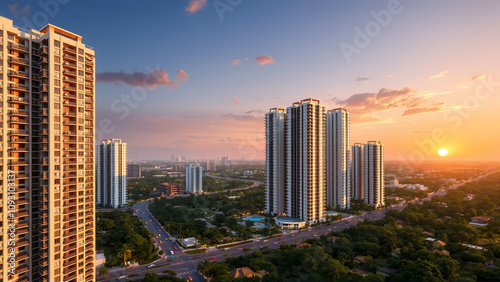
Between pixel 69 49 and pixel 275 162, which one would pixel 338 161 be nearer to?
pixel 275 162

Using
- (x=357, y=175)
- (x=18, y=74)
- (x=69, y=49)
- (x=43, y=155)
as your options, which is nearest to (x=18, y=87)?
(x=18, y=74)

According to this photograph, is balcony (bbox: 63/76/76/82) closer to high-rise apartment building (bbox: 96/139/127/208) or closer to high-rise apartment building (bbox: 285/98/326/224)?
high-rise apartment building (bbox: 285/98/326/224)

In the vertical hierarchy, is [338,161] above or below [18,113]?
below

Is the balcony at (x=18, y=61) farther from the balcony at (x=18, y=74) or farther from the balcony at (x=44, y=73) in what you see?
the balcony at (x=44, y=73)

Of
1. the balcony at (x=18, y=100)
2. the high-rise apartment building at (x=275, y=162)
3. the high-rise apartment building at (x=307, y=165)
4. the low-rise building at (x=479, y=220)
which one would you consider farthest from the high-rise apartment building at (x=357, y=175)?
the balcony at (x=18, y=100)

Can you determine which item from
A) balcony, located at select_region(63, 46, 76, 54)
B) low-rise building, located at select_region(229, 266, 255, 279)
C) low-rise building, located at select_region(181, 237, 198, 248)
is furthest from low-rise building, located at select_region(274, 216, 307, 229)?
balcony, located at select_region(63, 46, 76, 54)

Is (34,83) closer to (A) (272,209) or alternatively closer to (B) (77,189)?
(B) (77,189)
